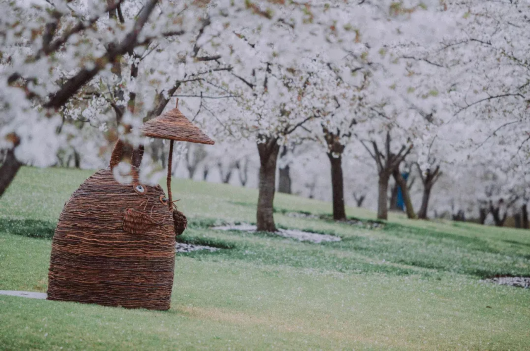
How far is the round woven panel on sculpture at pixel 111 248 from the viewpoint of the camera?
32.5 feet

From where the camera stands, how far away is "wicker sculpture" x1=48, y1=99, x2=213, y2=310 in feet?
32.5

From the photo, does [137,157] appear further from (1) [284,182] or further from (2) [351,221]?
(1) [284,182]

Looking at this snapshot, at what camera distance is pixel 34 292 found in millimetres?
11141

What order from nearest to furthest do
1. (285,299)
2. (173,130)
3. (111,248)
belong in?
(111,248) < (173,130) < (285,299)

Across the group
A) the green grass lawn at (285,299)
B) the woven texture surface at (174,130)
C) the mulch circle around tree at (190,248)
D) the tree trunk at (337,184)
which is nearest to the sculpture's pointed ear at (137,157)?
the woven texture surface at (174,130)

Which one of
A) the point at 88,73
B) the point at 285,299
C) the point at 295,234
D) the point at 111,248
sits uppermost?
the point at 88,73

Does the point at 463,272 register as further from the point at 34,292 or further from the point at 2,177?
the point at 2,177

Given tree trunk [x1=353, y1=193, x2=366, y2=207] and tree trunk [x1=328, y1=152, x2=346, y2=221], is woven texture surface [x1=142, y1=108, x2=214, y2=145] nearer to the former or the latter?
tree trunk [x1=328, y1=152, x2=346, y2=221]

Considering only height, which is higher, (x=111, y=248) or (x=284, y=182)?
(x=284, y=182)

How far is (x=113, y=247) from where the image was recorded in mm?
9875

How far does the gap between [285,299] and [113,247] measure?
16.2 ft

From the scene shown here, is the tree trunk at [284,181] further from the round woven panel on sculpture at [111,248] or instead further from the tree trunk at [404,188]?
the round woven panel on sculpture at [111,248]

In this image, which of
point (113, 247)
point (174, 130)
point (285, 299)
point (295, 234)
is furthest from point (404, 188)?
point (113, 247)

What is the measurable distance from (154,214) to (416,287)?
934 centimetres
